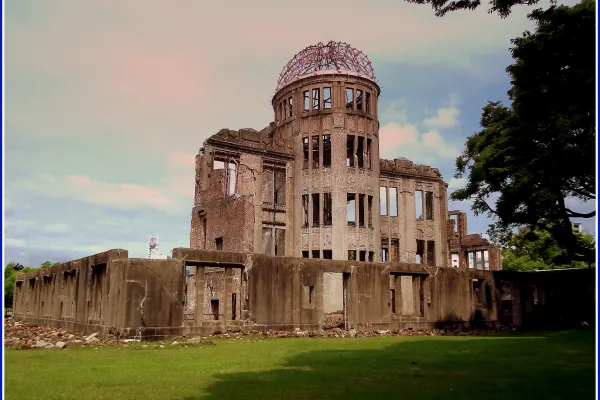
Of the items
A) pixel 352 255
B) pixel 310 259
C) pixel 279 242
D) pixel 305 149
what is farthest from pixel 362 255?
pixel 310 259

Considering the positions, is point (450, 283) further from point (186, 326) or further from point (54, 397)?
point (54, 397)

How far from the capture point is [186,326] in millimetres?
16188

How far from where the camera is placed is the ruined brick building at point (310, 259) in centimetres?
1673

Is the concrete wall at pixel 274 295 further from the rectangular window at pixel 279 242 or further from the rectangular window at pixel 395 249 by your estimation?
the rectangular window at pixel 395 249

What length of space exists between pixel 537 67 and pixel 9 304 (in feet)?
156

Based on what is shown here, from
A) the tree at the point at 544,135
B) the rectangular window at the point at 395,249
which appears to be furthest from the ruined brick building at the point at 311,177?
the tree at the point at 544,135

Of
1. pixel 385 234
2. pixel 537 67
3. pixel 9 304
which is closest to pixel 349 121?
pixel 385 234

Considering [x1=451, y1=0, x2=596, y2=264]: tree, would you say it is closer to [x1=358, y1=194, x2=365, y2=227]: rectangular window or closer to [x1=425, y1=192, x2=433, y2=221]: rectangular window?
[x1=358, y1=194, x2=365, y2=227]: rectangular window

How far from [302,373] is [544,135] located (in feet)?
45.4

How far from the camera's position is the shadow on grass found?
690 centimetres

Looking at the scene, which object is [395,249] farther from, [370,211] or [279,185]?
[279,185]

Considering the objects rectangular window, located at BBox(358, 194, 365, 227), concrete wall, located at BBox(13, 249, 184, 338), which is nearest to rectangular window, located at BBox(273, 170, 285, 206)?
rectangular window, located at BBox(358, 194, 365, 227)

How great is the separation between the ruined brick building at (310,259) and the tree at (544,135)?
3.36m

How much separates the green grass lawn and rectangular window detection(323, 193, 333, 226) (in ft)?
57.0
